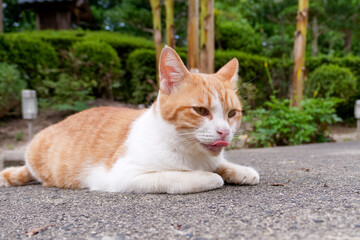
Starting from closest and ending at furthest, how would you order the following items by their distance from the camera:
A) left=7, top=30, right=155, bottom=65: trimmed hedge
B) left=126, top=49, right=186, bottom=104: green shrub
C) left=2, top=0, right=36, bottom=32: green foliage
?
1. left=126, top=49, right=186, bottom=104: green shrub
2. left=7, top=30, right=155, bottom=65: trimmed hedge
3. left=2, top=0, right=36, bottom=32: green foliage

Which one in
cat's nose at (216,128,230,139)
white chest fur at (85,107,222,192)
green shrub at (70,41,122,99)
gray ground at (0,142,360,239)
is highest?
green shrub at (70,41,122,99)

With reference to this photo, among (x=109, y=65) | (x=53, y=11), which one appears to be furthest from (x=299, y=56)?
(x=53, y=11)

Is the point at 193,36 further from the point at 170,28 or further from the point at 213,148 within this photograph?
the point at 213,148

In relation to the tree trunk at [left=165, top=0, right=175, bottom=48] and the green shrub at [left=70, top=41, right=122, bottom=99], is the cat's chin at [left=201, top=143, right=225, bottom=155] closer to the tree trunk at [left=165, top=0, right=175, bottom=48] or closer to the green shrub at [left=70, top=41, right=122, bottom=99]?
the tree trunk at [left=165, top=0, right=175, bottom=48]

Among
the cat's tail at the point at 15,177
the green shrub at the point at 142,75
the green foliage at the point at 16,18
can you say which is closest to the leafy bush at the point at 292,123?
the cat's tail at the point at 15,177

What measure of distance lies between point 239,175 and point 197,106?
0.58 metres

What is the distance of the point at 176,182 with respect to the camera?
1874 millimetres

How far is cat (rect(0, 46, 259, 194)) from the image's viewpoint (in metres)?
1.87

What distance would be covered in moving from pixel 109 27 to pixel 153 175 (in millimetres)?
13788

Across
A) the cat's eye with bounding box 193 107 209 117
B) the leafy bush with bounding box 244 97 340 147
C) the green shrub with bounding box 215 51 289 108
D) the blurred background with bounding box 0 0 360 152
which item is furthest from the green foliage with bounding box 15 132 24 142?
the cat's eye with bounding box 193 107 209 117

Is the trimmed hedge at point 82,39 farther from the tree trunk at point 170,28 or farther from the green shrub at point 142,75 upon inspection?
the tree trunk at point 170,28

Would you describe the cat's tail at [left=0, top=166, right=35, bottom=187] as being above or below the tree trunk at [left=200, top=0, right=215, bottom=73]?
below

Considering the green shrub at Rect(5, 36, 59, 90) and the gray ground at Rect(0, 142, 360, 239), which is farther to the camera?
the green shrub at Rect(5, 36, 59, 90)

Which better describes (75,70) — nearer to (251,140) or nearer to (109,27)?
(251,140)
